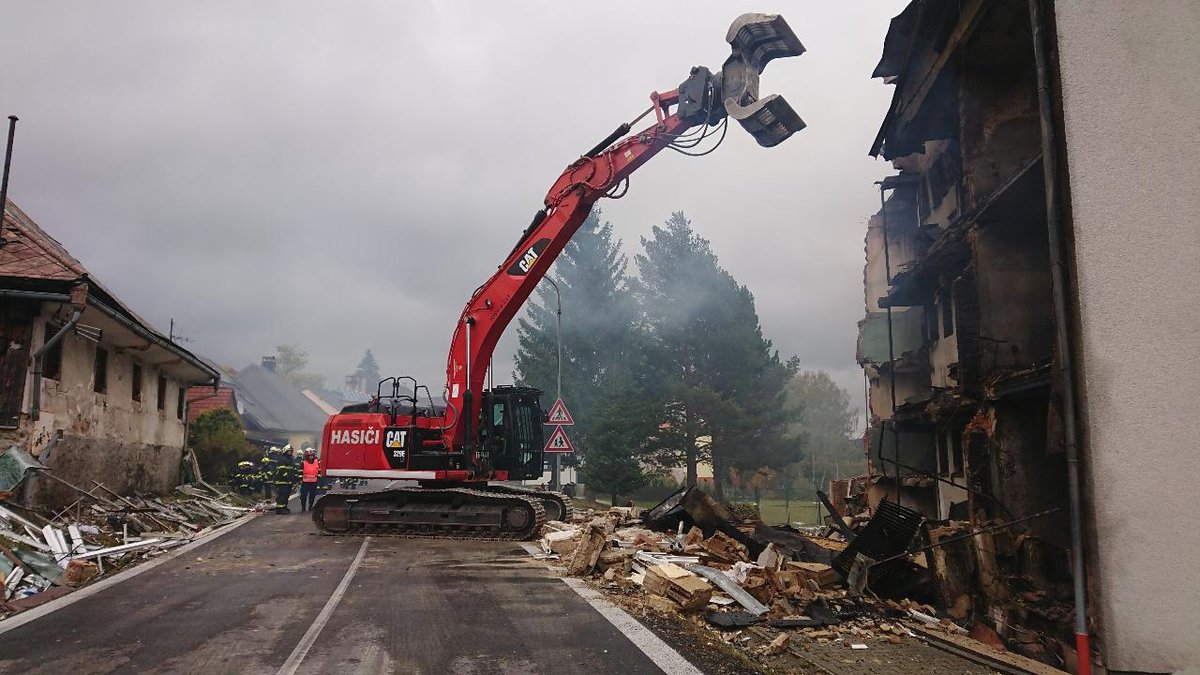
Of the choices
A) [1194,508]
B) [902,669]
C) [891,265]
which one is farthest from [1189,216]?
[891,265]

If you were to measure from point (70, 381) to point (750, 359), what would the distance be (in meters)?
25.4

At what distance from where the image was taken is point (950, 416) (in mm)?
11484

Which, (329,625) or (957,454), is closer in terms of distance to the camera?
(329,625)

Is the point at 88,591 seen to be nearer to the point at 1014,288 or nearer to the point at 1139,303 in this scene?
the point at 1139,303

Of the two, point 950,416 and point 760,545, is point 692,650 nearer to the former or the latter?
point 760,545

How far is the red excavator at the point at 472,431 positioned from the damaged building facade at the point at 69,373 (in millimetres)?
4536

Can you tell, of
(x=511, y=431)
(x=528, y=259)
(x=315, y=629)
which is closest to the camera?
(x=315, y=629)

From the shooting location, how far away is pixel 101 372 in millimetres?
16328

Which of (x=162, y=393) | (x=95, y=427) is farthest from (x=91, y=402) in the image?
(x=162, y=393)

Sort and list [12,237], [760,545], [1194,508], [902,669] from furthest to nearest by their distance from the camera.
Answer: [12,237]
[760,545]
[902,669]
[1194,508]

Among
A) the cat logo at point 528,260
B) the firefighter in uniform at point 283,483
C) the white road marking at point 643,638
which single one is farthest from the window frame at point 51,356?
the white road marking at point 643,638

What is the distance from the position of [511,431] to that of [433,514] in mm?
2092

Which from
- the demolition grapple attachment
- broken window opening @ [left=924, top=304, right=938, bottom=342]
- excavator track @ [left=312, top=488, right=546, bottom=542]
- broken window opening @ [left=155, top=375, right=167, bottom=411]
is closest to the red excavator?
excavator track @ [left=312, top=488, right=546, bottom=542]

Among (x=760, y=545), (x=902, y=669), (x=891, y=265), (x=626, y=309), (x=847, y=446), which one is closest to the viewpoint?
(x=902, y=669)
